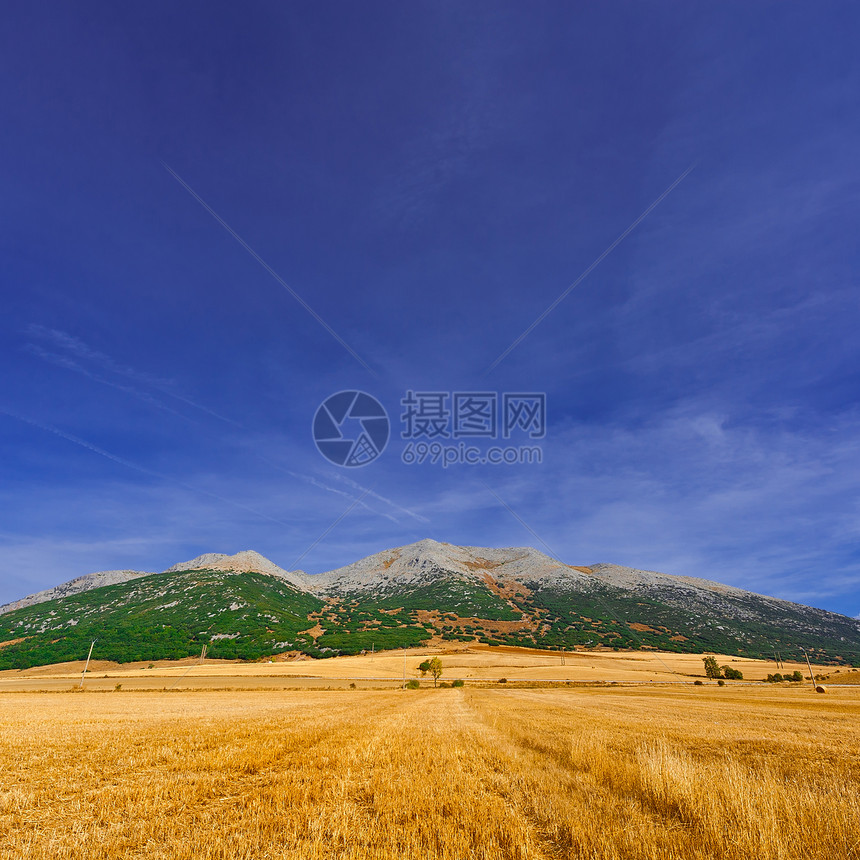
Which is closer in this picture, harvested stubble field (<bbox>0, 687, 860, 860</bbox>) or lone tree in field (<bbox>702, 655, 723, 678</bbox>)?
harvested stubble field (<bbox>0, 687, 860, 860</bbox>)

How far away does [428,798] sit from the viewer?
905 centimetres

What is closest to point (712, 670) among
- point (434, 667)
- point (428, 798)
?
point (434, 667)

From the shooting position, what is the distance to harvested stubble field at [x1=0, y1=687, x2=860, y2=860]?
656cm

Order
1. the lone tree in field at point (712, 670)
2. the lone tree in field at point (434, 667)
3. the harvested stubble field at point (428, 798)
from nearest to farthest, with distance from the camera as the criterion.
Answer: the harvested stubble field at point (428, 798) → the lone tree in field at point (434, 667) → the lone tree in field at point (712, 670)

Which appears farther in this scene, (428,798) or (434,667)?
(434,667)

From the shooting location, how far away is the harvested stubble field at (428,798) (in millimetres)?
6559

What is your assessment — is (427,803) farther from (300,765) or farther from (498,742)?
(498,742)

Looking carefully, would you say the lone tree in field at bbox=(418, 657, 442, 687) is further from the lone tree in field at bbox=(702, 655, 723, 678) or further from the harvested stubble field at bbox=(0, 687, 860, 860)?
the harvested stubble field at bbox=(0, 687, 860, 860)

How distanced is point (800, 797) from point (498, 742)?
432 inches

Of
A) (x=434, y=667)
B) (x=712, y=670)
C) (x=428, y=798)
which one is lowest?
(x=434, y=667)

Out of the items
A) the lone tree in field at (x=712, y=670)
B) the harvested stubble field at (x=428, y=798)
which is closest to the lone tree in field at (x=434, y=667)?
the lone tree in field at (x=712, y=670)

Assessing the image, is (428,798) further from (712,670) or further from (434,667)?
(712,670)

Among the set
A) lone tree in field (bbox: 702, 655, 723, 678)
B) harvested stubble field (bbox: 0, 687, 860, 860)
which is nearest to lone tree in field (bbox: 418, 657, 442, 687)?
lone tree in field (bbox: 702, 655, 723, 678)

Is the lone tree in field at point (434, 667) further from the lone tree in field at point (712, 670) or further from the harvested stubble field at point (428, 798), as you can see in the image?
the harvested stubble field at point (428, 798)
